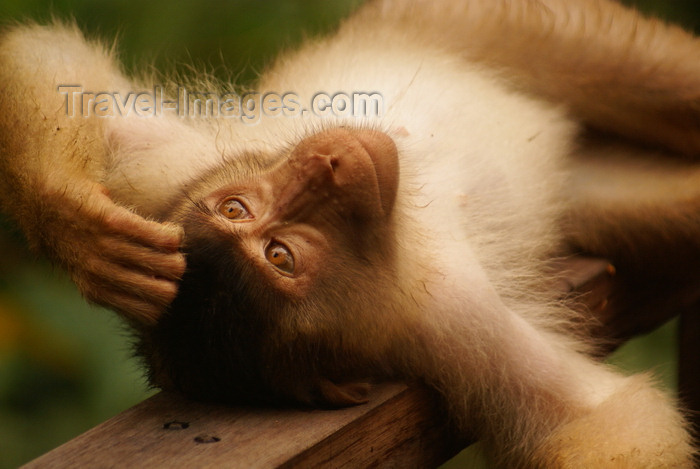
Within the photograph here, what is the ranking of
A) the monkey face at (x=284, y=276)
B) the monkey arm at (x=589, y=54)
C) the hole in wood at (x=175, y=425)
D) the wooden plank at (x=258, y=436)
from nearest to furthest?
the wooden plank at (x=258, y=436), the hole in wood at (x=175, y=425), the monkey face at (x=284, y=276), the monkey arm at (x=589, y=54)

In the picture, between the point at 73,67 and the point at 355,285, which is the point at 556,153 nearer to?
the point at 355,285

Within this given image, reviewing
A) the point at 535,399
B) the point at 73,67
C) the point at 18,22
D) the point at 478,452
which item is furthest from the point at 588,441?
the point at 18,22

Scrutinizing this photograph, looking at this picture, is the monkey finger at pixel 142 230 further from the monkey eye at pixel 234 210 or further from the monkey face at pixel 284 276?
the monkey eye at pixel 234 210

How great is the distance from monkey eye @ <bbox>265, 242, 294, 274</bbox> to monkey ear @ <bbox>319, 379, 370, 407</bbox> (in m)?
0.32

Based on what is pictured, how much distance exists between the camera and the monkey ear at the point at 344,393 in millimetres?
2096

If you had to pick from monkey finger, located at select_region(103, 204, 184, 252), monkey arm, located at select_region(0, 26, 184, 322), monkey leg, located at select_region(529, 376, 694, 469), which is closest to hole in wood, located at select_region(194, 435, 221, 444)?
monkey arm, located at select_region(0, 26, 184, 322)

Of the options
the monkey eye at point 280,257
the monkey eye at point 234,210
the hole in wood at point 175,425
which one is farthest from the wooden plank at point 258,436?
the monkey eye at point 234,210

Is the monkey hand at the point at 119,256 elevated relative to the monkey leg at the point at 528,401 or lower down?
elevated

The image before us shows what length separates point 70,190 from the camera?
6.98 feet

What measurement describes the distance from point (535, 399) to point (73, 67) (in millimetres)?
1994

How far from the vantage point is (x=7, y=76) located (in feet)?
8.77

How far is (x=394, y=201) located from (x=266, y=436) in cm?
81

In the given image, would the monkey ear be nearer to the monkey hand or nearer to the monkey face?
the monkey face

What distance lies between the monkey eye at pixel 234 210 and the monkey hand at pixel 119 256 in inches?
9.1
